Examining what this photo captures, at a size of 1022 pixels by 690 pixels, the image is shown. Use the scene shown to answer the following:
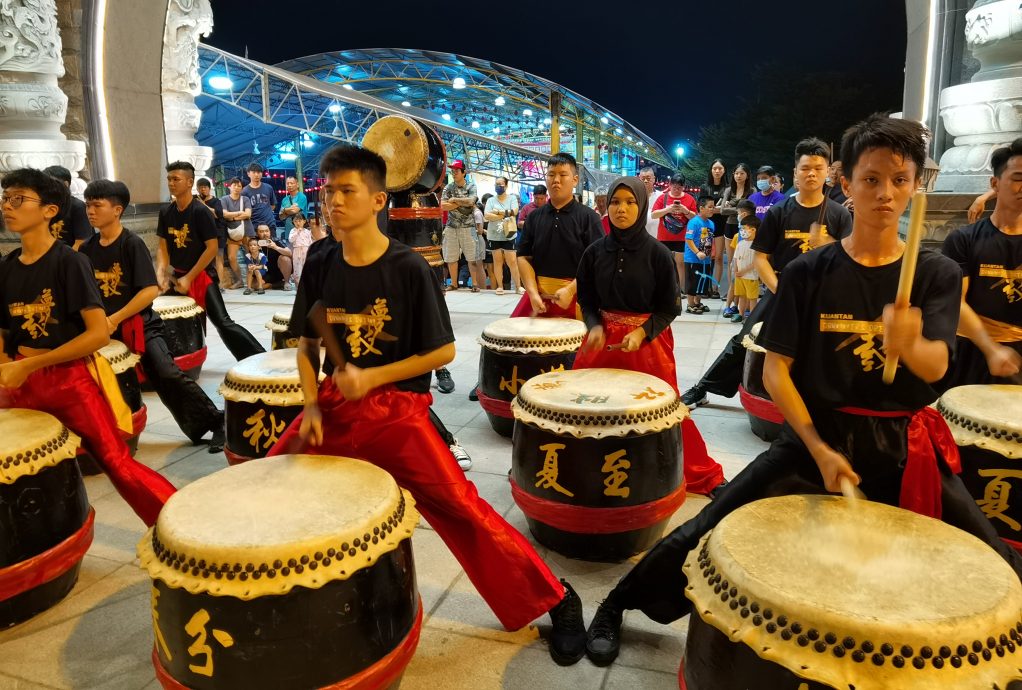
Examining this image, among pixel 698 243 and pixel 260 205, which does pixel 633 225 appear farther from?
pixel 260 205

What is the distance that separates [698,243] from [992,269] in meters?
6.08

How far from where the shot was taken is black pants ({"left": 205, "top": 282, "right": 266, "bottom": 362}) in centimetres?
490

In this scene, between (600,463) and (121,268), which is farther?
(121,268)

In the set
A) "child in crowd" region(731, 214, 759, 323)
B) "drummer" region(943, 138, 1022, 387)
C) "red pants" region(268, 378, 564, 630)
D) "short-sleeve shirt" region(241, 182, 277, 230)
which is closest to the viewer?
"red pants" region(268, 378, 564, 630)

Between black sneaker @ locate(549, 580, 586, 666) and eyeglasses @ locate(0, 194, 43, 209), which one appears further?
eyeglasses @ locate(0, 194, 43, 209)

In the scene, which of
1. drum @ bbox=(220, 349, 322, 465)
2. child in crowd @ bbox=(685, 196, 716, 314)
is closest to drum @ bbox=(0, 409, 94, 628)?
drum @ bbox=(220, 349, 322, 465)

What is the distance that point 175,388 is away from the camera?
375 centimetres

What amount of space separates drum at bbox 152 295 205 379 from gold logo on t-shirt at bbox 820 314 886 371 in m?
4.36

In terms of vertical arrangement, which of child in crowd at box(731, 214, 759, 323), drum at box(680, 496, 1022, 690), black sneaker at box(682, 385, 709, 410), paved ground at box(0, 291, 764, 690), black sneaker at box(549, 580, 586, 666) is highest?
child in crowd at box(731, 214, 759, 323)

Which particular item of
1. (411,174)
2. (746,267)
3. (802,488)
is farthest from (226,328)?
(746,267)

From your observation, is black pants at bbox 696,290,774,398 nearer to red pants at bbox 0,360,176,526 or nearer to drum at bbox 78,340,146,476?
red pants at bbox 0,360,176,526

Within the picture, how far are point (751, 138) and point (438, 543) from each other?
2140 centimetres

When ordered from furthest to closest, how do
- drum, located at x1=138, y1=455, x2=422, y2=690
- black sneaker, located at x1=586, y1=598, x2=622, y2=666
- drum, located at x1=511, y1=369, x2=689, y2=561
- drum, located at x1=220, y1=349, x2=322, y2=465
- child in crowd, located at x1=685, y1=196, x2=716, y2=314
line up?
child in crowd, located at x1=685, y1=196, x2=716, y2=314
drum, located at x1=220, y1=349, x2=322, y2=465
drum, located at x1=511, y1=369, x2=689, y2=561
black sneaker, located at x1=586, y1=598, x2=622, y2=666
drum, located at x1=138, y1=455, x2=422, y2=690

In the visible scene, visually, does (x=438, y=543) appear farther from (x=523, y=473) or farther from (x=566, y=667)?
(x=566, y=667)
